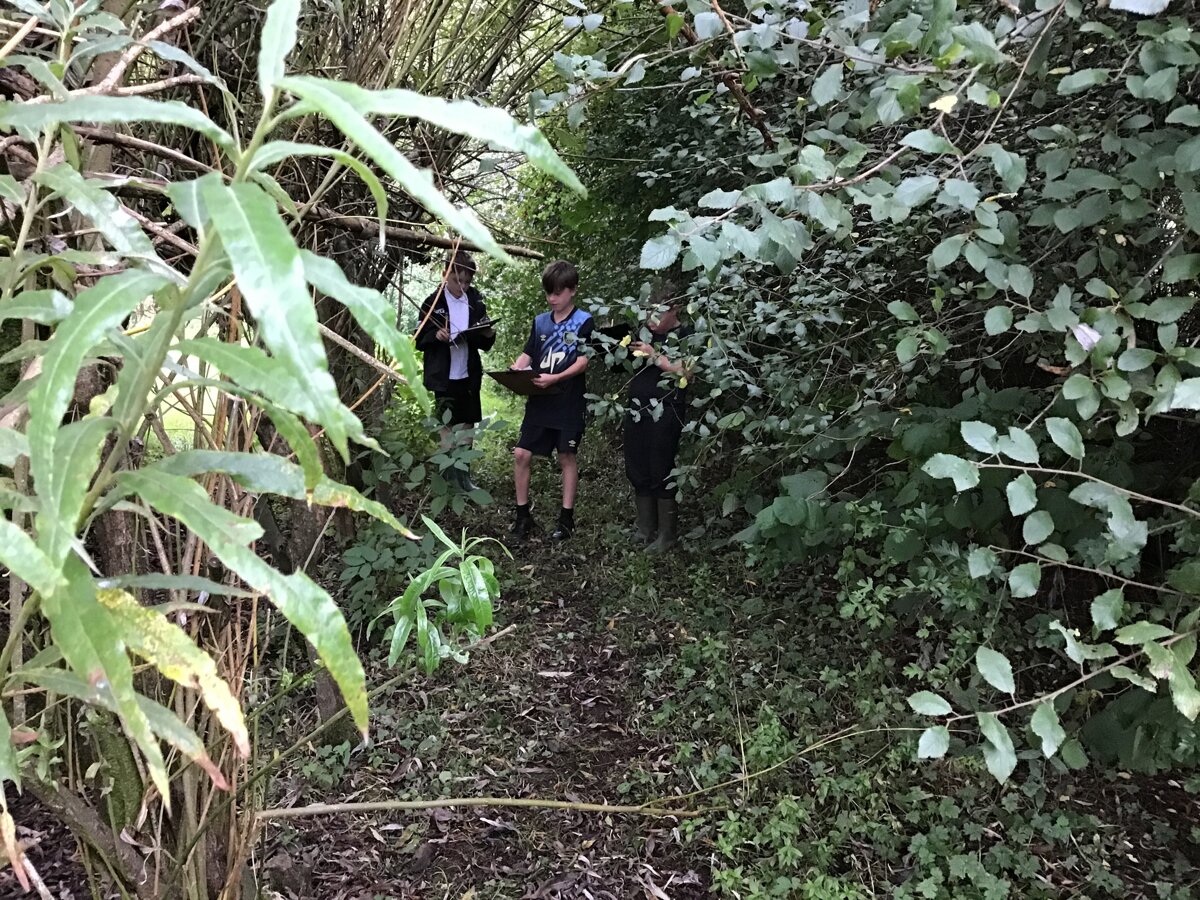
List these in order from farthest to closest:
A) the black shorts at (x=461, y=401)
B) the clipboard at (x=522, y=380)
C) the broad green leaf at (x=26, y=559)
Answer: the black shorts at (x=461, y=401) < the clipboard at (x=522, y=380) < the broad green leaf at (x=26, y=559)

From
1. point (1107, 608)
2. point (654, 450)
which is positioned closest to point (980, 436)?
point (1107, 608)

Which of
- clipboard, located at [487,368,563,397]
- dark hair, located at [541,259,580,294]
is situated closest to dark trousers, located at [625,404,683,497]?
clipboard, located at [487,368,563,397]

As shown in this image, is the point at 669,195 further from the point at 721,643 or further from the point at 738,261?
the point at 721,643

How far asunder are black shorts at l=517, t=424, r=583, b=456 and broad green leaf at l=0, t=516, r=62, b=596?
12.4 ft

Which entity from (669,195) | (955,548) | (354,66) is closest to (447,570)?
(955,548)

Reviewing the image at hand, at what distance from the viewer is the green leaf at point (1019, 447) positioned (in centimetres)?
112

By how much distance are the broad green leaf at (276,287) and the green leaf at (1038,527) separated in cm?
117

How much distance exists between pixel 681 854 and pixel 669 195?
3.53 m

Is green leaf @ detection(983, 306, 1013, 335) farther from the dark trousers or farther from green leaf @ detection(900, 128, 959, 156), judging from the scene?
the dark trousers

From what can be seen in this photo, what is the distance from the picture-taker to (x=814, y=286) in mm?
2426

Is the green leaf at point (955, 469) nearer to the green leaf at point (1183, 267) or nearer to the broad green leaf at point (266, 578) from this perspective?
the green leaf at point (1183, 267)

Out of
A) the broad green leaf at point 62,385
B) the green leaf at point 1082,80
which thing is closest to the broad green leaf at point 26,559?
the broad green leaf at point 62,385

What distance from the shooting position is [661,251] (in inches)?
52.9

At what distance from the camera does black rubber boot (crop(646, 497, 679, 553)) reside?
4.12 m
